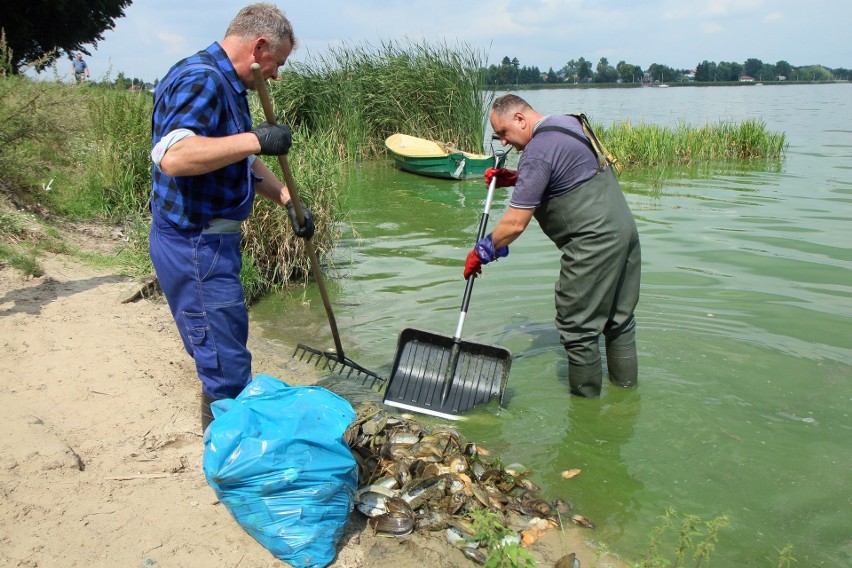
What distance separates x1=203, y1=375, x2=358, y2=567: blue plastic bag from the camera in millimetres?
2877

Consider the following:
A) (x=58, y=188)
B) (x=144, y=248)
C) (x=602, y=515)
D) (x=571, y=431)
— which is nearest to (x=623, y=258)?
(x=571, y=431)

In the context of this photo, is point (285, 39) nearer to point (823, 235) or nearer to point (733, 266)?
point (733, 266)

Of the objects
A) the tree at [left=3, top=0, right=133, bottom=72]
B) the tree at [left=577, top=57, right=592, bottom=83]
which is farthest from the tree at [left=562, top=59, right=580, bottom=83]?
the tree at [left=3, top=0, right=133, bottom=72]

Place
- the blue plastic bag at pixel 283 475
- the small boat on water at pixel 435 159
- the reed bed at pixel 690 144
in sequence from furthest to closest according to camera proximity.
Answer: the reed bed at pixel 690 144, the small boat on water at pixel 435 159, the blue plastic bag at pixel 283 475

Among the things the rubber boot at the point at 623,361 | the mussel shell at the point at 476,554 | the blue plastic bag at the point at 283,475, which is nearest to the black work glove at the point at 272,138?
the blue plastic bag at the point at 283,475

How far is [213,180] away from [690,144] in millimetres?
16452

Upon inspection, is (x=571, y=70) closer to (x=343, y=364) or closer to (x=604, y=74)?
(x=604, y=74)

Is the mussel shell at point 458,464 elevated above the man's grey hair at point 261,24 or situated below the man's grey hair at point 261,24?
below

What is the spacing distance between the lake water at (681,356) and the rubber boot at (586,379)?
0.08 metres

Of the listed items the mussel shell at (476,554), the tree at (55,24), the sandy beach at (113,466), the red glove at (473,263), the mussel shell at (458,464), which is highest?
the tree at (55,24)

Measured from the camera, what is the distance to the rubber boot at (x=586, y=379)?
5.06 m

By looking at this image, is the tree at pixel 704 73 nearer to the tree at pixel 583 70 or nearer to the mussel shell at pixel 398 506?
the tree at pixel 583 70

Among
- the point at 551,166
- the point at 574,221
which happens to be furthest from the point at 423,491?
the point at 551,166

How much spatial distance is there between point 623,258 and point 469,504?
Answer: 2.05 metres
